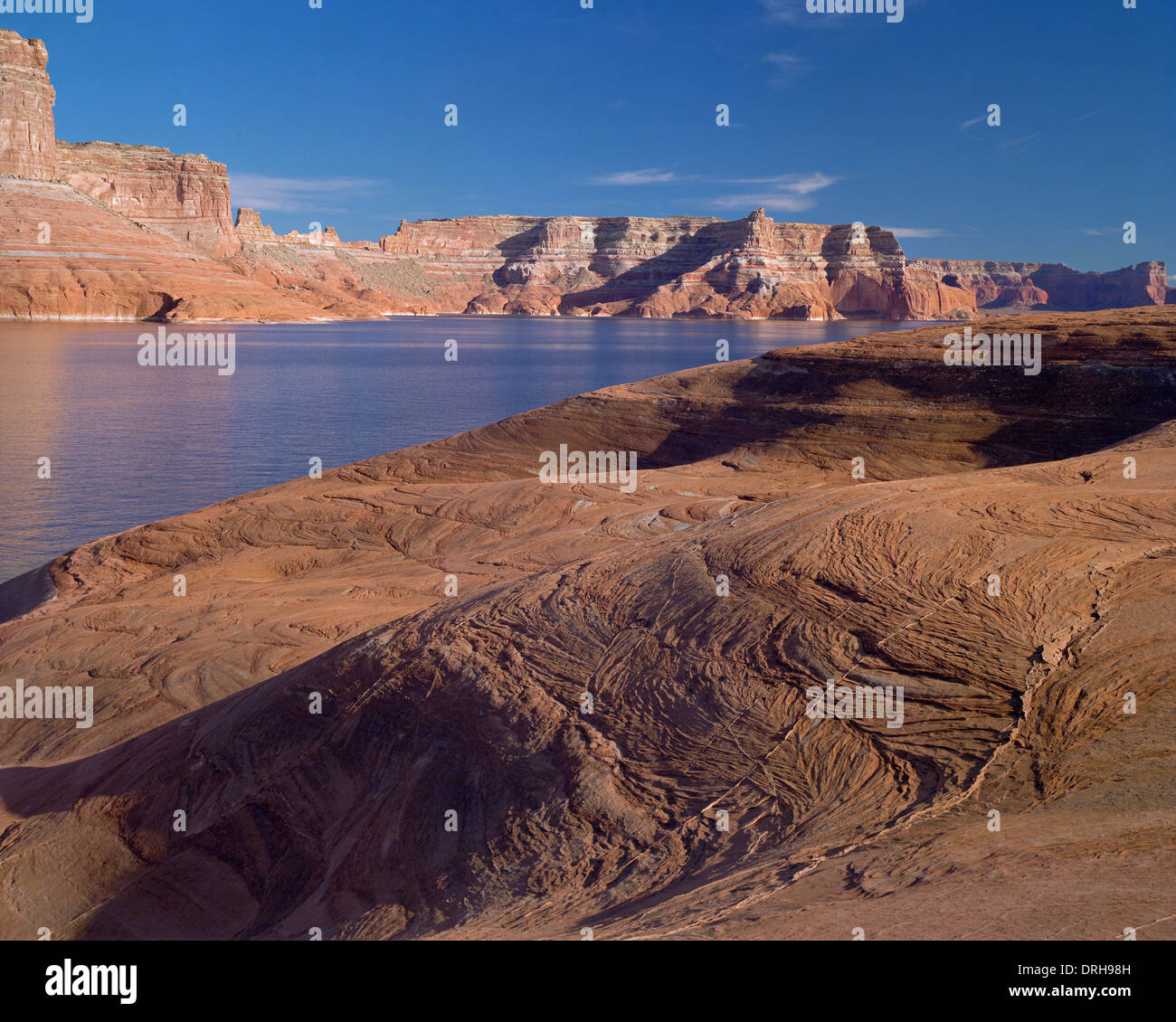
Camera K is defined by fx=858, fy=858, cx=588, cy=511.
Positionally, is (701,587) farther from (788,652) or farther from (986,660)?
(986,660)

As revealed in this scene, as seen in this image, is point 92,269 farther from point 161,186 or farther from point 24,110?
point 161,186

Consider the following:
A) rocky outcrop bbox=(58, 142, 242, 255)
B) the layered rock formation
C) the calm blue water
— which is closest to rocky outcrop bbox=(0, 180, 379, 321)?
the calm blue water

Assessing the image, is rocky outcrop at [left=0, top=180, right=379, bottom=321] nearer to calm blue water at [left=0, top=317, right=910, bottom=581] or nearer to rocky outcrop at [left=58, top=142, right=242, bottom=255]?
calm blue water at [left=0, top=317, right=910, bottom=581]

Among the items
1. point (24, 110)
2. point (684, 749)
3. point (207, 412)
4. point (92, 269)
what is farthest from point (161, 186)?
point (684, 749)

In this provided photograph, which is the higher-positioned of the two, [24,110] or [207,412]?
[24,110]

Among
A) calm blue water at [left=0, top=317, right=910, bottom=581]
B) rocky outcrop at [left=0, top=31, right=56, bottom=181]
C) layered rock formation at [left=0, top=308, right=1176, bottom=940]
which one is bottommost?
layered rock formation at [left=0, top=308, right=1176, bottom=940]

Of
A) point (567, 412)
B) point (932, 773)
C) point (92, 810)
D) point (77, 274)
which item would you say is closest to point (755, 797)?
point (932, 773)
